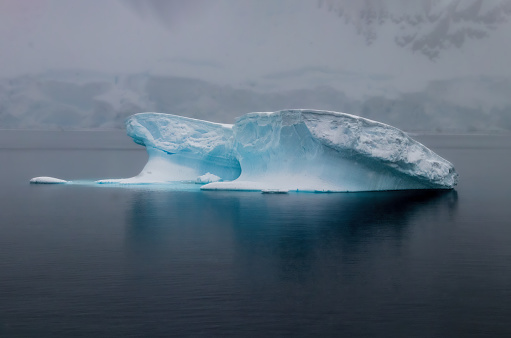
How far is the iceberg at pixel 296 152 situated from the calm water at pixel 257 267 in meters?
0.61

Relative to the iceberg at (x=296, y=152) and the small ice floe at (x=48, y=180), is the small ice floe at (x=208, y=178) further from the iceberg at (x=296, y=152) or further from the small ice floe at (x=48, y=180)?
the small ice floe at (x=48, y=180)

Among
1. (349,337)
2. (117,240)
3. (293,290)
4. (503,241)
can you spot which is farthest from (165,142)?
(349,337)

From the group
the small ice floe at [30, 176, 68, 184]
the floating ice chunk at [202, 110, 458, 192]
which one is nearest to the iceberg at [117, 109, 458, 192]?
the floating ice chunk at [202, 110, 458, 192]

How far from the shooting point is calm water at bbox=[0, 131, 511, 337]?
549 centimetres

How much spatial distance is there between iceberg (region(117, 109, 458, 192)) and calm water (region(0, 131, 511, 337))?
24.0 inches

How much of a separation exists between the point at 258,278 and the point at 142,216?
16.0 feet

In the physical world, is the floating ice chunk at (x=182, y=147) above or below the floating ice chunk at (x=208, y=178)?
above

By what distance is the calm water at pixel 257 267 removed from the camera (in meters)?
5.49

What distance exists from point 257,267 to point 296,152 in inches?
249

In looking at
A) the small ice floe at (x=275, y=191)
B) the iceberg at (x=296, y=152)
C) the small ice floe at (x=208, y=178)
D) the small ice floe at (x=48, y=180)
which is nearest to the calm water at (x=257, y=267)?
the small ice floe at (x=275, y=191)

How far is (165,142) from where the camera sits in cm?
1605

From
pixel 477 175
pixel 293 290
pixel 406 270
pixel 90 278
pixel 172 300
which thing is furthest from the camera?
pixel 477 175

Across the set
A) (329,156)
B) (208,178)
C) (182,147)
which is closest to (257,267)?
(329,156)

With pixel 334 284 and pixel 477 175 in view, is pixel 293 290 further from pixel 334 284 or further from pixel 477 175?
pixel 477 175
